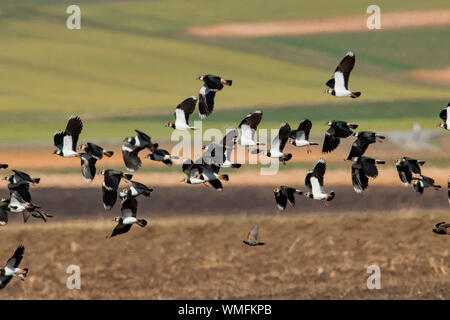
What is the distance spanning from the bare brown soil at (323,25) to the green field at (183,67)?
61 centimetres

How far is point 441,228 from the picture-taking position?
101 feet

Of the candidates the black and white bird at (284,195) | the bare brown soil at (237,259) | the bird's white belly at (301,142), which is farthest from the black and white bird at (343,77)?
the bare brown soil at (237,259)

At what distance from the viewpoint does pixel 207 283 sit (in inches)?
1140

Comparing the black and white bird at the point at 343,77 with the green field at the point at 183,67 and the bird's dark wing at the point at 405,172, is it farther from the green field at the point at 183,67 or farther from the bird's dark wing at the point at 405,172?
the green field at the point at 183,67

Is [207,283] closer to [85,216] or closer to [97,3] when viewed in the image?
[85,216]

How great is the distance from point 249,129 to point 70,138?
3775 mm

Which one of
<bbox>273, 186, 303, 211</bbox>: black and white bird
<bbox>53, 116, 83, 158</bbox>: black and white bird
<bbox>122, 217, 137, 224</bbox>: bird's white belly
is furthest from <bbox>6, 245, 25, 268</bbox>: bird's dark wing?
<bbox>273, 186, 303, 211</bbox>: black and white bird

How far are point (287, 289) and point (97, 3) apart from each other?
156 ft

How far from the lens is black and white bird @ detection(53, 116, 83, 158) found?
27734 millimetres

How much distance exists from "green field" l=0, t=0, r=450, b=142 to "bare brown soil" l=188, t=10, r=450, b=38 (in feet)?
2.01

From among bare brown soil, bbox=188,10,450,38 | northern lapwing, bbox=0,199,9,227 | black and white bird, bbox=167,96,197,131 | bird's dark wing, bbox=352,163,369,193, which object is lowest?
northern lapwing, bbox=0,199,9,227

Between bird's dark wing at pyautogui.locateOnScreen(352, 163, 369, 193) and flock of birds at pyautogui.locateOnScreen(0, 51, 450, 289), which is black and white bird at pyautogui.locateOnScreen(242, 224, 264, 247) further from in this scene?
bird's dark wing at pyautogui.locateOnScreen(352, 163, 369, 193)

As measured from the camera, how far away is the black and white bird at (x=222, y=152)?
27841mm

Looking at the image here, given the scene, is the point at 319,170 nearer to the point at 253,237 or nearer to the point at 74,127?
the point at 253,237
